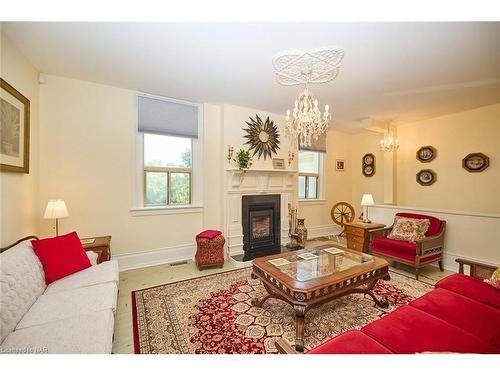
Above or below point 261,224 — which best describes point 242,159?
above

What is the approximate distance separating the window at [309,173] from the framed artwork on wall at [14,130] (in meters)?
4.91

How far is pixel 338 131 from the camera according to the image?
5.79m

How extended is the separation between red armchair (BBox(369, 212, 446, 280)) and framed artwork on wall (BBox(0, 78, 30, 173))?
189 inches

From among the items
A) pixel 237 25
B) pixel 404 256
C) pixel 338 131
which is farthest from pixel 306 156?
pixel 237 25

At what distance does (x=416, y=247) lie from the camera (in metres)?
3.00

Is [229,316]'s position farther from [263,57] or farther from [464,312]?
[263,57]

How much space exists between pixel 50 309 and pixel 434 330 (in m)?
2.60

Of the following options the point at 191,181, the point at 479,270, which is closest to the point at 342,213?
the point at 479,270

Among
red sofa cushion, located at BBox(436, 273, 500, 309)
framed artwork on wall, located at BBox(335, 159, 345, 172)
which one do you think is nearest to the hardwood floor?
red sofa cushion, located at BBox(436, 273, 500, 309)

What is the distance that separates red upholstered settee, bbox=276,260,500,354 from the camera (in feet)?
3.85

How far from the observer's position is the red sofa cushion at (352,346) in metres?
1.16

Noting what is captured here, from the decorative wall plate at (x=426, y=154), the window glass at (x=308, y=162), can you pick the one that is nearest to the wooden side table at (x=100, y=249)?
the window glass at (x=308, y=162)

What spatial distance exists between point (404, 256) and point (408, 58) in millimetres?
2625

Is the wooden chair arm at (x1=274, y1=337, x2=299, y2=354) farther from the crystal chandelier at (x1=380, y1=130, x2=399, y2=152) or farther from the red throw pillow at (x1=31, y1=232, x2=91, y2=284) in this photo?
the crystal chandelier at (x1=380, y1=130, x2=399, y2=152)
